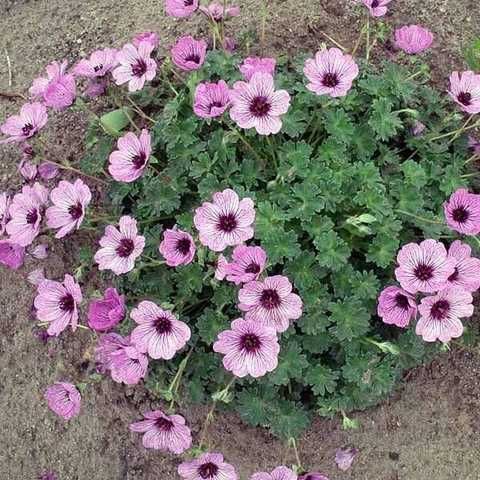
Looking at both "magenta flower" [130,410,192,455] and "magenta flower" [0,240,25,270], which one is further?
"magenta flower" [0,240,25,270]

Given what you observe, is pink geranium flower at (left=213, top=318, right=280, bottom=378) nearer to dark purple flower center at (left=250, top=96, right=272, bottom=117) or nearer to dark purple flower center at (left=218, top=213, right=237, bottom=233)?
dark purple flower center at (left=218, top=213, right=237, bottom=233)

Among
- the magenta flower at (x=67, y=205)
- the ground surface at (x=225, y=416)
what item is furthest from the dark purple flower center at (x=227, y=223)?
the ground surface at (x=225, y=416)

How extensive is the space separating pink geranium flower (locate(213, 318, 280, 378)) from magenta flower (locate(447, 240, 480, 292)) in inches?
19.0

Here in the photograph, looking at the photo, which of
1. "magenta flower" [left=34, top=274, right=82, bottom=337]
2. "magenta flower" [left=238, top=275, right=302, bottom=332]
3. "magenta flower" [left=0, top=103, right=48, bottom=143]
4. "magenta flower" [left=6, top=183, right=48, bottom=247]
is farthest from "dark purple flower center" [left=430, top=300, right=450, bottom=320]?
"magenta flower" [left=0, top=103, right=48, bottom=143]

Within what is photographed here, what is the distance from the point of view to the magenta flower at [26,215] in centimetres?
208

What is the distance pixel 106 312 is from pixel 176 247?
24cm

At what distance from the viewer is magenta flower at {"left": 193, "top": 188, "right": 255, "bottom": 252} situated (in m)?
1.91

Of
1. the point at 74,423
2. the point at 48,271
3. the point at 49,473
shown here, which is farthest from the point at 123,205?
the point at 49,473

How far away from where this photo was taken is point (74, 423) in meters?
2.53

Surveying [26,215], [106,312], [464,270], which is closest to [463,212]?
[464,270]

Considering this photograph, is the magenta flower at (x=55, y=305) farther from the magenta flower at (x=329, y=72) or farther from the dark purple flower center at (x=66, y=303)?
the magenta flower at (x=329, y=72)

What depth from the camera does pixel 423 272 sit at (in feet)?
6.31

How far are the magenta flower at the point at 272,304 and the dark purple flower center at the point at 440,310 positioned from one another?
33 cm

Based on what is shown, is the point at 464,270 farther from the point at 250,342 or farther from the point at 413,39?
the point at 413,39
